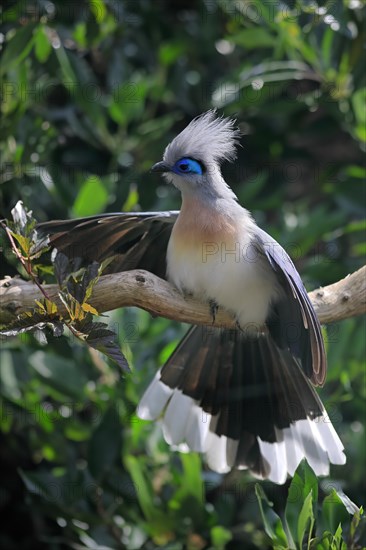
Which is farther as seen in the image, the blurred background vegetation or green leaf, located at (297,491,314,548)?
the blurred background vegetation

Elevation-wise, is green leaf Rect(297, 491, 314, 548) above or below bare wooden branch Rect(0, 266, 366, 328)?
below

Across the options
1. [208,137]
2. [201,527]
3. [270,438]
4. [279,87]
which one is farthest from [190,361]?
[279,87]

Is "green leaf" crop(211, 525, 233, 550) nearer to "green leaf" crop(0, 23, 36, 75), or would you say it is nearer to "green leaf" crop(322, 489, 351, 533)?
"green leaf" crop(322, 489, 351, 533)

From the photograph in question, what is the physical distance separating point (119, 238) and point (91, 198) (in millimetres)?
489

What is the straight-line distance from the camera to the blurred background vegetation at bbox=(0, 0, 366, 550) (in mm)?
4402

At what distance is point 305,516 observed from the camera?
10.5 feet

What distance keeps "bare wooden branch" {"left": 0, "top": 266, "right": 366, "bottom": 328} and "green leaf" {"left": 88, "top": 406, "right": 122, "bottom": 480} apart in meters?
0.89

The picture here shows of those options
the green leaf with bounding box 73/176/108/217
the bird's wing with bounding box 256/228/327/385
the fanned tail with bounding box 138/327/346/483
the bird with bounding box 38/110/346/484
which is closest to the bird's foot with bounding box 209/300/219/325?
the bird with bounding box 38/110/346/484

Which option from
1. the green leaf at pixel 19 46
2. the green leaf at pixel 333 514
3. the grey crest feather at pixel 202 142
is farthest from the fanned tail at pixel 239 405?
the green leaf at pixel 19 46

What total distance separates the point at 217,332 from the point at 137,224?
684 millimetres

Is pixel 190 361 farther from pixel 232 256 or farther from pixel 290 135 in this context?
pixel 290 135

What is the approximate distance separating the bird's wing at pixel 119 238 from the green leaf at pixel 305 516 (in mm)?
1468

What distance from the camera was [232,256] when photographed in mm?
3795

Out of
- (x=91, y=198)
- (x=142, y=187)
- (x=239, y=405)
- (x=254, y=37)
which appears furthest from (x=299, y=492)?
(x=254, y=37)
